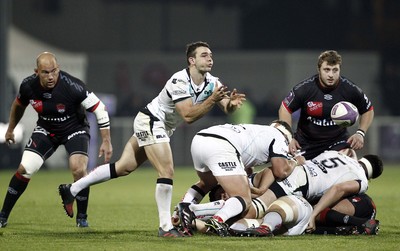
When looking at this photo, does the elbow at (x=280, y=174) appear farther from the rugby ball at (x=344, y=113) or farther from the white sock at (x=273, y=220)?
the rugby ball at (x=344, y=113)

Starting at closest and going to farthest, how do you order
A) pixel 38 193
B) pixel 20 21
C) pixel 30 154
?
pixel 30 154 → pixel 38 193 → pixel 20 21

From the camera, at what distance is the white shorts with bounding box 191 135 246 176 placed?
10.4 m

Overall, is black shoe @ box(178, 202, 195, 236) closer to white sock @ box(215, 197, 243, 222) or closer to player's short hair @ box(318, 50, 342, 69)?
white sock @ box(215, 197, 243, 222)

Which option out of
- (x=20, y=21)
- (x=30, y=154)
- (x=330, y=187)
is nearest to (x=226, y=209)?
(x=330, y=187)

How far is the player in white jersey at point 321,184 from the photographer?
1080cm

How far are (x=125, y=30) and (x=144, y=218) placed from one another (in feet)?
82.2

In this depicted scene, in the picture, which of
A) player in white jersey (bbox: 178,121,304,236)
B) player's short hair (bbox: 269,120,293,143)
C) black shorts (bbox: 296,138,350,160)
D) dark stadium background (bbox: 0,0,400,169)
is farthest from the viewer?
dark stadium background (bbox: 0,0,400,169)

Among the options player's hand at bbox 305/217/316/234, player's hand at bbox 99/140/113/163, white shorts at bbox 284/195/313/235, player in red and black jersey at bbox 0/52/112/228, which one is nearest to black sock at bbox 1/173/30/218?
player in red and black jersey at bbox 0/52/112/228

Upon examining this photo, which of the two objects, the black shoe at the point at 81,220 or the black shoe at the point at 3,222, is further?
the black shoe at the point at 81,220

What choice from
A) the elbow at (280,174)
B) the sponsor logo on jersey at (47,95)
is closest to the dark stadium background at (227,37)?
the sponsor logo on jersey at (47,95)

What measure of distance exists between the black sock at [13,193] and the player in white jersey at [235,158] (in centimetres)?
223

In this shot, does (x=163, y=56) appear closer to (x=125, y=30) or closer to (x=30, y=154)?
(x=125, y=30)

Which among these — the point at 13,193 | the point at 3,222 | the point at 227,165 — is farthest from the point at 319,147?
the point at 3,222

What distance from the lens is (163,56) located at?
32.5 metres
